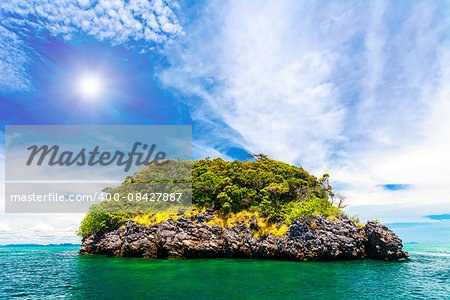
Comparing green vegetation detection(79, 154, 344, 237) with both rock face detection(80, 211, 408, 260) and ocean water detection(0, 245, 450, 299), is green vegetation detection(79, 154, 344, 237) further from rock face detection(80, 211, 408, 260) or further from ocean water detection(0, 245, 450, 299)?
ocean water detection(0, 245, 450, 299)

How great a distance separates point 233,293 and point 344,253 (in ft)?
81.4

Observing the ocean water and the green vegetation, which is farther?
the green vegetation

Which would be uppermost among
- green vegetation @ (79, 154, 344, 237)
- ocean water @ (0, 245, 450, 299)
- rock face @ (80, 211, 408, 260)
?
green vegetation @ (79, 154, 344, 237)

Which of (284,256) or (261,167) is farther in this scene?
(261,167)

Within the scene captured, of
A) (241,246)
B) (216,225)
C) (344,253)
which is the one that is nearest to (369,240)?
(344,253)

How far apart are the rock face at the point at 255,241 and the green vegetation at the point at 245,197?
180cm

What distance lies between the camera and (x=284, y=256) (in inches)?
1416

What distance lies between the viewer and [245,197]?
44.8 metres

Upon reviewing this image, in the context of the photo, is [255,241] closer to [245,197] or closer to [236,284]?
[245,197]

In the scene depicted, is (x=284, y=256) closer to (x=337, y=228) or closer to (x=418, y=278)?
(x=337, y=228)

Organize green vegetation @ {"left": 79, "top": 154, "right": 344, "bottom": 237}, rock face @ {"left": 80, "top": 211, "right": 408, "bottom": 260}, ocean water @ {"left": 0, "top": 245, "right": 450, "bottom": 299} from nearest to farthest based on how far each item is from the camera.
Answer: ocean water @ {"left": 0, "top": 245, "right": 450, "bottom": 299}, rock face @ {"left": 80, "top": 211, "right": 408, "bottom": 260}, green vegetation @ {"left": 79, "top": 154, "right": 344, "bottom": 237}

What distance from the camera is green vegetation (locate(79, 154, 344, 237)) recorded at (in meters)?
39.8

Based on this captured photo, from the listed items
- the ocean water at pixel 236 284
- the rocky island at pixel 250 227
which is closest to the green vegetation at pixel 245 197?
the rocky island at pixel 250 227

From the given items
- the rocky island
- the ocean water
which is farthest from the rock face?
the ocean water
